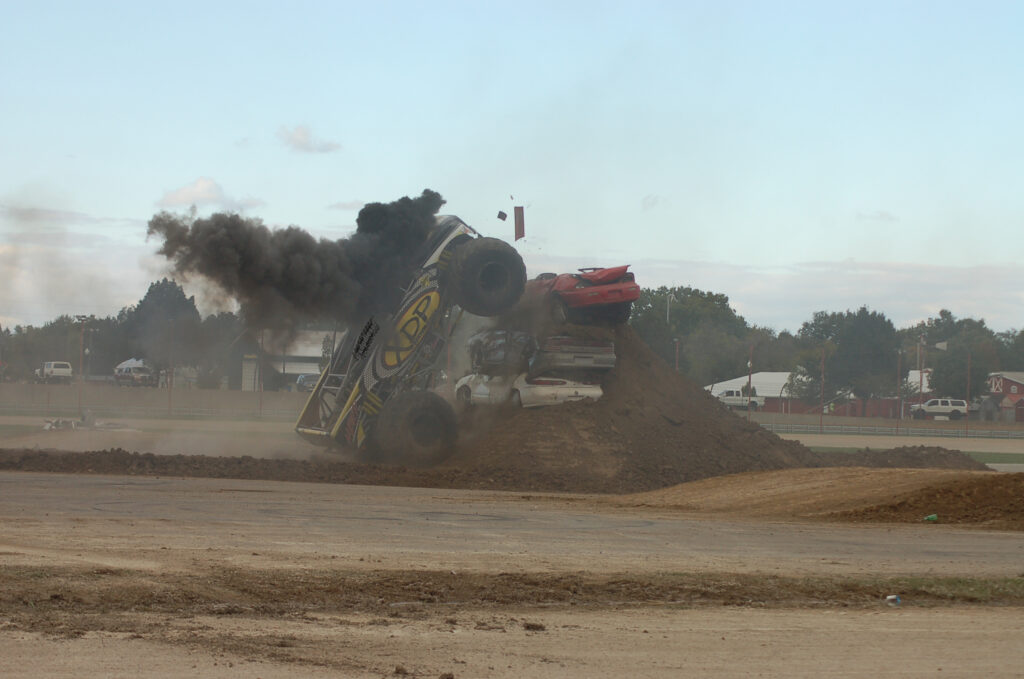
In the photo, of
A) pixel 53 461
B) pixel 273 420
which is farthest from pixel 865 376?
pixel 53 461

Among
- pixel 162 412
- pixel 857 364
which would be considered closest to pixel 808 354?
pixel 857 364

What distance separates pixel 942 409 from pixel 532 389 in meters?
60.8

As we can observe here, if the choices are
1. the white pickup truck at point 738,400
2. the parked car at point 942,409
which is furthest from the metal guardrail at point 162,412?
the parked car at point 942,409

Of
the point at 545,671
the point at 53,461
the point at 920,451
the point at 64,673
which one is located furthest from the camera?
the point at 920,451

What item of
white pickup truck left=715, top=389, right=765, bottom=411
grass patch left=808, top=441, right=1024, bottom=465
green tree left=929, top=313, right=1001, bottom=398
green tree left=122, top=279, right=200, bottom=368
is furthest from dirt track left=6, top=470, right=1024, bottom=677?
green tree left=929, top=313, right=1001, bottom=398

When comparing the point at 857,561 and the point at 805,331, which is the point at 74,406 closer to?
the point at 857,561

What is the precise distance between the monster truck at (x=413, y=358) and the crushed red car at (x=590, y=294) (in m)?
1.36

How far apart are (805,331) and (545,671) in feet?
487

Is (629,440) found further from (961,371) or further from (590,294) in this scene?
(961,371)

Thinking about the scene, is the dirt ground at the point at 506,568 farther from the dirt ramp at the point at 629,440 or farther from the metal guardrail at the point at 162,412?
the metal guardrail at the point at 162,412

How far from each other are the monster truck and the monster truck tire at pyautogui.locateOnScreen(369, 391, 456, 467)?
0.09ft

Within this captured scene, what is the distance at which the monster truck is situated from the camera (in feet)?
94.1

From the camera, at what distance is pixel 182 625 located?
9320mm

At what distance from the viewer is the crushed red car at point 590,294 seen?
3041 cm
